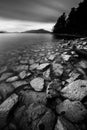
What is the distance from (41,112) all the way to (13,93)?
0.72 metres

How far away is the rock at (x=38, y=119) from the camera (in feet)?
3.75

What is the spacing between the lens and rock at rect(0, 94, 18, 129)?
1.23 meters

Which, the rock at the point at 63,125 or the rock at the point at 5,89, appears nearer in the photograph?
the rock at the point at 63,125

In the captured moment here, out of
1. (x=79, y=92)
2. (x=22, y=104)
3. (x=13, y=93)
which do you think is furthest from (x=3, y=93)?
(x=79, y=92)

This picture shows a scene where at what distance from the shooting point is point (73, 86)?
5.59ft

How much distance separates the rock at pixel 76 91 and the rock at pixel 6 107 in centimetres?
91

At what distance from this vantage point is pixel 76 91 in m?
1.58

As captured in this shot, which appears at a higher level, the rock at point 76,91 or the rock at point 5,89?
the rock at point 76,91

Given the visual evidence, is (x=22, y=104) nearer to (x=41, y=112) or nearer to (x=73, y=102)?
(x=41, y=112)

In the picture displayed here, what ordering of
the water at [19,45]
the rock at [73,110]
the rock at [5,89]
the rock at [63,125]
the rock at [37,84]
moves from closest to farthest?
1. the rock at [63,125]
2. the rock at [73,110]
3. the rock at [5,89]
4. the rock at [37,84]
5. the water at [19,45]

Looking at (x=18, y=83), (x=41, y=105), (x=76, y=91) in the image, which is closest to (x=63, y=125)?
(x=41, y=105)

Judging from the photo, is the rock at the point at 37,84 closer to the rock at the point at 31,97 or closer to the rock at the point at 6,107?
the rock at the point at 31,97

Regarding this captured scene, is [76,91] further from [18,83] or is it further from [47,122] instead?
[18,83]

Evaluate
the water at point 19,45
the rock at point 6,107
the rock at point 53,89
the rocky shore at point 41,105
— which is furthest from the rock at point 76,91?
the water at point 19,45
